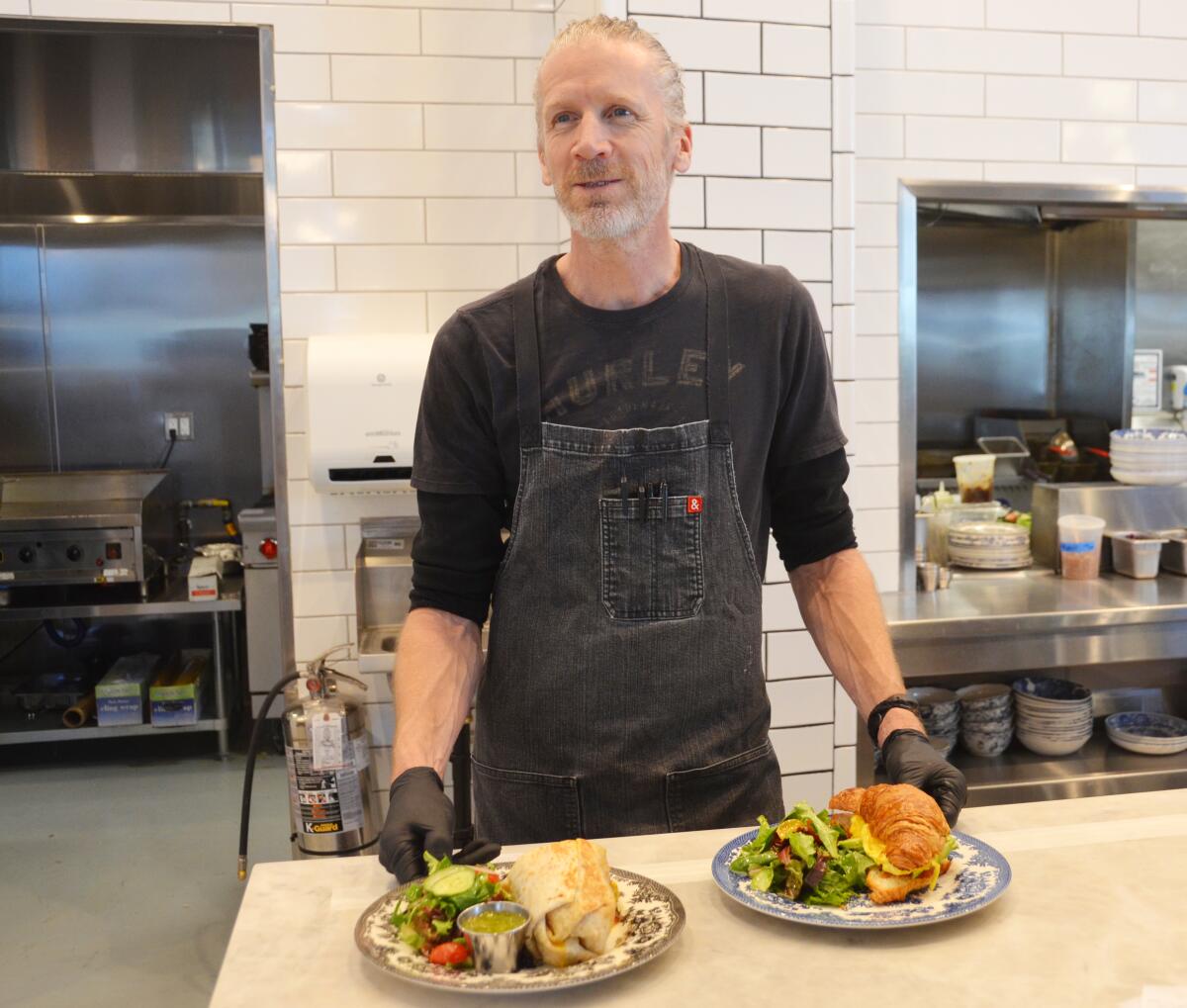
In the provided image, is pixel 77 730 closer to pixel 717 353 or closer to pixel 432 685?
pixel 432 685

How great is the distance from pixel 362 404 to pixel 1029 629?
5.88ft

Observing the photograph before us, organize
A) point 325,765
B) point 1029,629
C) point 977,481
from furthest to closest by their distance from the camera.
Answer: point 977,481, point 325,765, point 1029,629

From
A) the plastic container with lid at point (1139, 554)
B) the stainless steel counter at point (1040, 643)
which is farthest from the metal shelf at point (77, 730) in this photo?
the plastic container with lid at point (1139, 554)

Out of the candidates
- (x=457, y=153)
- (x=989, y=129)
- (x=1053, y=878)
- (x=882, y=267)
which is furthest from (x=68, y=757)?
(x=1053, y=878)

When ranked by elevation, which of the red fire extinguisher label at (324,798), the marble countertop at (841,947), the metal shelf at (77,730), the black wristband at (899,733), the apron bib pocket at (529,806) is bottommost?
the metal shelf at (77,730)

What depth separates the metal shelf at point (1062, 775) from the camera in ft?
10.2

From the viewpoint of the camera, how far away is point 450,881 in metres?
1.14

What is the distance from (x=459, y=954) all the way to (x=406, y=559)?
2280 millimetres

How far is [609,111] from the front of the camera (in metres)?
1.65

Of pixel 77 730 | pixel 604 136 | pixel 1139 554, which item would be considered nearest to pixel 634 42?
pixel 604 136

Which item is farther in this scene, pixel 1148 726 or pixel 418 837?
pixel 1148 726

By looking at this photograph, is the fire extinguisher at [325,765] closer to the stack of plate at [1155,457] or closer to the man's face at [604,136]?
the man's face at [604,136]

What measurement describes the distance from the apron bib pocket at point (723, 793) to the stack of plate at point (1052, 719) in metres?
1.73

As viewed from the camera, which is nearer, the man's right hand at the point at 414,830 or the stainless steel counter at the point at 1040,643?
the man's right hand at the point at 414,830
